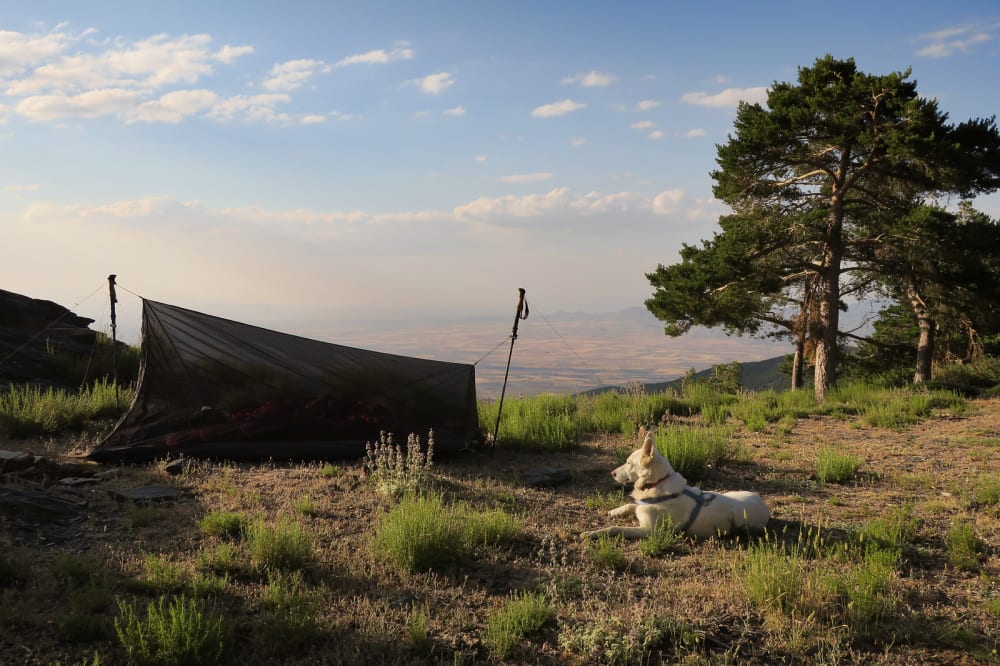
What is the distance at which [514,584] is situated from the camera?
4.30 metres

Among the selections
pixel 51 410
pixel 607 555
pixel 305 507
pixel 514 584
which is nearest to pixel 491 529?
pixel 514 584

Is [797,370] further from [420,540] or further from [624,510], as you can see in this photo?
[420,540]

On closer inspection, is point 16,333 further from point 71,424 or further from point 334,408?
point 334,408

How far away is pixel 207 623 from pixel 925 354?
66.6ft

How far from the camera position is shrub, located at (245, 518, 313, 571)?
429cm

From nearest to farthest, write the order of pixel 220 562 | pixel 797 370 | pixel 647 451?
pixel 220 562, pixel 647 451, pixel 797 370

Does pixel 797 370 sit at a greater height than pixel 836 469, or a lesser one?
greater

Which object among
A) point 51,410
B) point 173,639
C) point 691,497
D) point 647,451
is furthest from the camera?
point 51,410

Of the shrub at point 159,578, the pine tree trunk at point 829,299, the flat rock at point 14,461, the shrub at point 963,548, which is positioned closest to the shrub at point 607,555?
the shrub at point 963,548

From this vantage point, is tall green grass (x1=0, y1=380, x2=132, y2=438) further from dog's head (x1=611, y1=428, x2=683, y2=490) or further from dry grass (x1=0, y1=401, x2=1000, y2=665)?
dog's head (x1=611, y1=428, x2=683, y2=490)

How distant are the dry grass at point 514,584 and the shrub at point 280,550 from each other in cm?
5

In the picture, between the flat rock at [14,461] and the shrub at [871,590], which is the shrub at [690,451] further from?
the flat rock at [14,461]

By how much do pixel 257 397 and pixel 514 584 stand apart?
502 cm

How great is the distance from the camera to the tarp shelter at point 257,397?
25.5 feet
